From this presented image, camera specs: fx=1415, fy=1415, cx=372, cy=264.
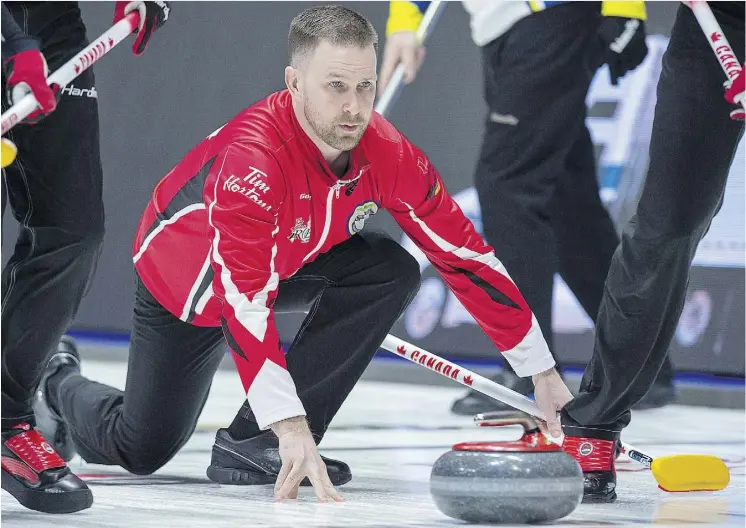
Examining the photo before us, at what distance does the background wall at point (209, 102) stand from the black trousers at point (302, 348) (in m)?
2.23

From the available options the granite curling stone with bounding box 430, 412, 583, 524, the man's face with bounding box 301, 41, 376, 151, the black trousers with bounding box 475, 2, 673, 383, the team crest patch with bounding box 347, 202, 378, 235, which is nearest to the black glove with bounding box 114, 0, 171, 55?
the man's face with bounding box 301, 41, 376, 151

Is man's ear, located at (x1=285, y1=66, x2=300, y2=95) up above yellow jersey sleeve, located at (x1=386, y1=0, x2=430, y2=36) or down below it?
below

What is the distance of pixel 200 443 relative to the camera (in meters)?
4.02

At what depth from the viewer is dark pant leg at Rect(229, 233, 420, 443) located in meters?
3.24

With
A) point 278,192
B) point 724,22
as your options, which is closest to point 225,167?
point 278,192

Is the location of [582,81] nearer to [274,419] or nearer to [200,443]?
[200,443]

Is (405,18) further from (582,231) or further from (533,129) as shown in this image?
(582,231)

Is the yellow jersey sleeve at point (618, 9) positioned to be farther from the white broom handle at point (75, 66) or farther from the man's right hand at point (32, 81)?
the man's right hand at point (32, 81)

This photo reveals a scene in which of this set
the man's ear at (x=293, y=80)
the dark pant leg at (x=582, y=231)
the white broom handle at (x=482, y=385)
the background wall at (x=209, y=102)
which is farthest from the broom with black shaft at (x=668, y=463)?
the background wall at (x=209, y=102)

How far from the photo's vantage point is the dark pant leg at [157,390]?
3.29 m

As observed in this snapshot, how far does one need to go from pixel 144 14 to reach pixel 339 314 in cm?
81

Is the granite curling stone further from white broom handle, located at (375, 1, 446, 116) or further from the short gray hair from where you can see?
white broom handle, located at (375, 1, 446, 116)

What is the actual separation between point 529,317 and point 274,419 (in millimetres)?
696

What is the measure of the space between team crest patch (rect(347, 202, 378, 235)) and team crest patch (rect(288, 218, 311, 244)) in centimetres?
12
